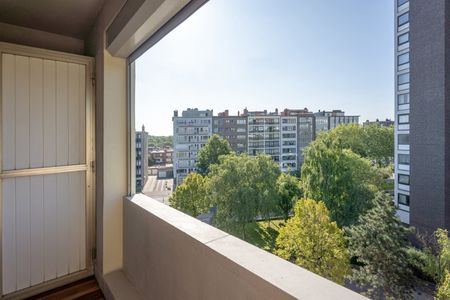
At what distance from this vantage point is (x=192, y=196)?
4.79 feet

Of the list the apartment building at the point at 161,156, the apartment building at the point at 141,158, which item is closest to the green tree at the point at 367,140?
the apartment building at the point at 161,156

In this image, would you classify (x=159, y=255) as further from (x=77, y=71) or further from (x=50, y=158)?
(x=77, y=71)

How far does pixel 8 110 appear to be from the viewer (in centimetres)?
195

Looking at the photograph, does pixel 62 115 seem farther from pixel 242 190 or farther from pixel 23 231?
pixel 242 190

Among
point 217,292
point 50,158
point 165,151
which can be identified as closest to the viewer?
point 217,292

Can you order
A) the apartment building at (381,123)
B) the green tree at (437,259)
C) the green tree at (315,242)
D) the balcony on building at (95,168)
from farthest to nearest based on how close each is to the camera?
1. the balcony on building at (95,168)
2. the green tree at (315,242)
3. the apartment building at (381,123)
4. the green tree at (437,259)

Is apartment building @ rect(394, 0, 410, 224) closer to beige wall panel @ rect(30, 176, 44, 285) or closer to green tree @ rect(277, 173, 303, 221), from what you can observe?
green tree @ rect(277, 173, 303, 221)

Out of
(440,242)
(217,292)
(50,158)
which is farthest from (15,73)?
(440,242)

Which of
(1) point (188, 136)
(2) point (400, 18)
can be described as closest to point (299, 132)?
(2) point (400, 18)

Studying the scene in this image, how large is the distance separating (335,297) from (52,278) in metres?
2.39

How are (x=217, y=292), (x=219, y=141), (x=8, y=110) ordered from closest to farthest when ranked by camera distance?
1. (x=217, y=292)
2. (x=219, y=141)
3. (x=8, y=110)

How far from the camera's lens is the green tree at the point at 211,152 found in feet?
4.06

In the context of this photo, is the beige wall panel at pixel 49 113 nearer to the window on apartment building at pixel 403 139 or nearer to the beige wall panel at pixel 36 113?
the beige wall panel at pixel 36 113

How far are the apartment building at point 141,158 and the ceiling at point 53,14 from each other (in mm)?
1023
